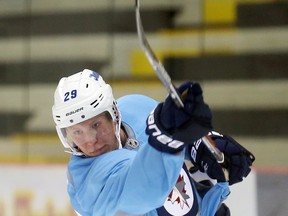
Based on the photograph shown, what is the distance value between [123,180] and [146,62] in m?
2.34

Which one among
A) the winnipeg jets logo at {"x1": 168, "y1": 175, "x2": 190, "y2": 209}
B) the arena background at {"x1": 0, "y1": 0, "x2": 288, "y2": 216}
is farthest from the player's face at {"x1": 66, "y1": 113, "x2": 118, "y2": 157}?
the arena background at {"x1": 0, "y1": 0, "x2": 288, "y2": 216}

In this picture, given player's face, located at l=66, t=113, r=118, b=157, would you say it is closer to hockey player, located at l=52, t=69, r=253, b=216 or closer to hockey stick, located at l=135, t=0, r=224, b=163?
hockey player, located at l=52, t=69, r=253, b=216

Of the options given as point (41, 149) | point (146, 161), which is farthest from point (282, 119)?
point (146, 161)

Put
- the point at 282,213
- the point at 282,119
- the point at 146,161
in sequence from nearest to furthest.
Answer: the point at 146,161 < the point at 282,213 < the point at 282,119

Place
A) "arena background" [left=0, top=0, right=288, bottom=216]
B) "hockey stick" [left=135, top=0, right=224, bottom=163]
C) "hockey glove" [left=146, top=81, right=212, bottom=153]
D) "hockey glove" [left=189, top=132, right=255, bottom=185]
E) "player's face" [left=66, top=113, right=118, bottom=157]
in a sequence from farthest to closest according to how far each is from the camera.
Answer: "arena background" [left=0, top=0, right=288, bottom=216], "hockey glove" [left=189, top=132, right=255, bottom=185], "player's face" [left=66, top=113, right=118, bottom=157], "hockey glove" [left=146, top=81, right=212, bottom=153], "hockey stick" [left=135, top=0, right=224, bottom=163]

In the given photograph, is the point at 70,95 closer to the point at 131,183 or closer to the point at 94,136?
the point at 94,136

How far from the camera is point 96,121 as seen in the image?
4.44 ft

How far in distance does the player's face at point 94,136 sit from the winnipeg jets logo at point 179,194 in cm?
25

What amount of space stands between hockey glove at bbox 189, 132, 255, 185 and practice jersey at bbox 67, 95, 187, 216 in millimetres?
184

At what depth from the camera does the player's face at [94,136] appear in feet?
4.32

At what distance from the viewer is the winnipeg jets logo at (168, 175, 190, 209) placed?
60.6 inches

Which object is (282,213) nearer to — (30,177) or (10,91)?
(30,177)

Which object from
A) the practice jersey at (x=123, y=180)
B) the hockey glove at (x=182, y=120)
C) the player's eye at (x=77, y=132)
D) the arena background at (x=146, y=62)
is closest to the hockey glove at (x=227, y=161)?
the practice jersey at (x=123, y=180)

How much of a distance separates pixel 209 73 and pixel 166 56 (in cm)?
25
